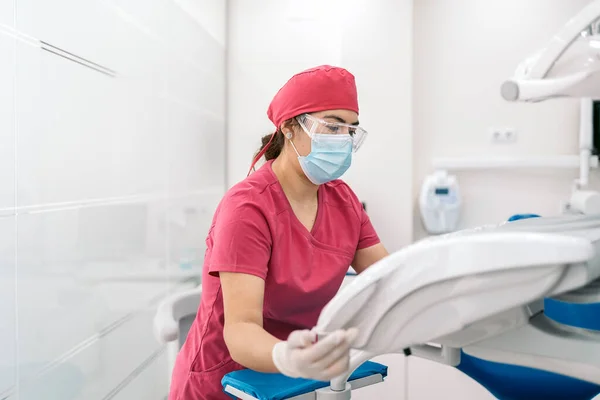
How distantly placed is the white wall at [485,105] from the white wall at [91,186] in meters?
→ 1.26

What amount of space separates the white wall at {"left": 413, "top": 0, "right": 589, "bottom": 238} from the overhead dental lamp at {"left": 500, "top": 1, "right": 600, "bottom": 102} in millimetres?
1819

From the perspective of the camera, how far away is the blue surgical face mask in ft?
4.49

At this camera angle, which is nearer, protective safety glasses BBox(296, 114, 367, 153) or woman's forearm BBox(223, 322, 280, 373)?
woman's forearm BBox(223, 322, 280, 373)

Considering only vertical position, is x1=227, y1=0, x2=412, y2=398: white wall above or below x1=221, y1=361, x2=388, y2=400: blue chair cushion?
above

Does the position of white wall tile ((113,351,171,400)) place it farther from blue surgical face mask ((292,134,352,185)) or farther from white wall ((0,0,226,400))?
blue surgical face mask ((292,134,352,185))

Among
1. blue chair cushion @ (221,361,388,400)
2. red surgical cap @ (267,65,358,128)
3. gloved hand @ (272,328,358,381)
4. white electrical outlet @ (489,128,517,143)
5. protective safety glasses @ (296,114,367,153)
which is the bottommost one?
blue chair cushion @ (221,361,388,400)

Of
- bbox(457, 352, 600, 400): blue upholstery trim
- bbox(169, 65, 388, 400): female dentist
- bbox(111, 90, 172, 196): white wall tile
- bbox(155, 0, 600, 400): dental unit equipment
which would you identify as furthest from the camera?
bbox(111, 90, 172, 196): white wall tile

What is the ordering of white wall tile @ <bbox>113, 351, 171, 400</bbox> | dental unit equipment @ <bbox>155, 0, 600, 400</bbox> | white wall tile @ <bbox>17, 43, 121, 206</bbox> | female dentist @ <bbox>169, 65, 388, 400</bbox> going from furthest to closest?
1. white wall tile @ <bbox>113, 351, 171, 400</bbox>
2. white wall tile @ <bbox>17, 43, 121, 206</bbox>
3. female dentist @ <bbox>169, 65, 388, 400</bbox>
4. dental unit equipment @ <bbox>155, 0, 600, 400</bbox>

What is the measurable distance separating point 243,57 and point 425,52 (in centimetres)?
99

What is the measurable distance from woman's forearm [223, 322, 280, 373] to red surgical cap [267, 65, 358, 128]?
0.55m

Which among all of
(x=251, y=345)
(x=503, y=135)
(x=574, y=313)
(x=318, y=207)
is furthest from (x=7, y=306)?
(x=503, y=135)

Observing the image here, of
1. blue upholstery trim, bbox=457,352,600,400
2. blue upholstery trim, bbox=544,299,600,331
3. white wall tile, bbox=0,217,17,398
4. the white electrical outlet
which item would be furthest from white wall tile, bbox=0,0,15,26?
the white electrical outlet

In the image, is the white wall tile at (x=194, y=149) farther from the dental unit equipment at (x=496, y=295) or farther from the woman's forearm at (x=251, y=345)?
the woman's forearm at (x=251, y=345)

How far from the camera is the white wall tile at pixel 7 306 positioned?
1.29 metres
